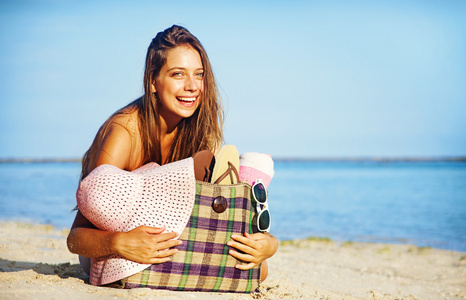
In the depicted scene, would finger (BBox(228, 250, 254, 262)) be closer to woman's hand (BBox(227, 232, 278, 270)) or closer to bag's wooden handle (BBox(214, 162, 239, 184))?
woman's hand (BBox(227, 232, 278, 270))

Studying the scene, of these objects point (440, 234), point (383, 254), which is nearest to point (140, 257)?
point (383, 254)

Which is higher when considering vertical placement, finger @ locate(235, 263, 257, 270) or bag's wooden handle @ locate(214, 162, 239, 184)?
bag's wooden handle @ locate(214, 162, 239, 184)

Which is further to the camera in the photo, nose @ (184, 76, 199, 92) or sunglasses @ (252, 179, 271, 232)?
nose @ (184, 76, 199, 92)

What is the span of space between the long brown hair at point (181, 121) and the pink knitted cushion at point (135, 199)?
53 centimetres

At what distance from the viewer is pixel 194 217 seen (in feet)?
8.01

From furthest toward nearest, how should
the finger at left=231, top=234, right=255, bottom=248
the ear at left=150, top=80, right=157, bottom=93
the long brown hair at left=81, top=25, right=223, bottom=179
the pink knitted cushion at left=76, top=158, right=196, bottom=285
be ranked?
the ear at left=150, top=80, right=157, bottom=93, the long brown hair at left=81, top=25, right=223, bottom=179, the finger at left=231, top=234, right=255, bottom=248, the pink knitted cushion at left=76, top=158, right=196, bottom=285

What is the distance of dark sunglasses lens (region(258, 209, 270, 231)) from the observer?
2627 millimetres

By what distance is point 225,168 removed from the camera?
8.74ft

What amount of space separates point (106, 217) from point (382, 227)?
353 inches

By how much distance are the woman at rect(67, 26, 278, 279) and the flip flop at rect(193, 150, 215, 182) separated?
0.39 m

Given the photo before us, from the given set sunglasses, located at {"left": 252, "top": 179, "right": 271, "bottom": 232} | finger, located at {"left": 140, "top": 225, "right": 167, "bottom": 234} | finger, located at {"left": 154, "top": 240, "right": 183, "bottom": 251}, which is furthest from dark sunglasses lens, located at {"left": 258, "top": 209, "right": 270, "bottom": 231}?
finger, located at {"left": 140, "top": 225, "right": 167, "bottom": 234}

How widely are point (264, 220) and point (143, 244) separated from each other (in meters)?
0.74

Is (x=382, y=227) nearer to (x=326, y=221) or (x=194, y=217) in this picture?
(x=326, y=221)

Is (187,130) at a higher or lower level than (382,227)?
higher
